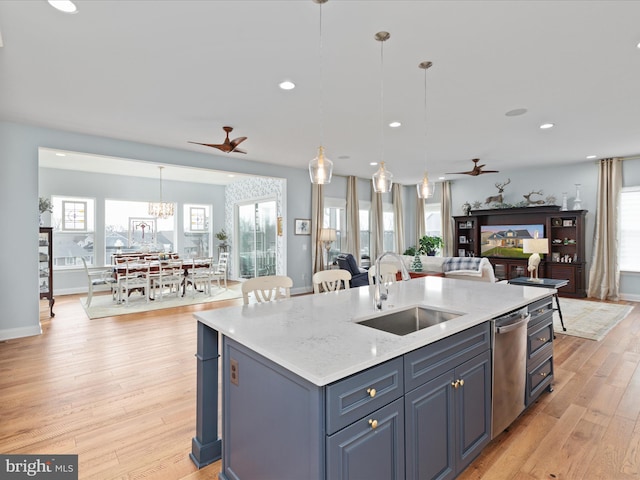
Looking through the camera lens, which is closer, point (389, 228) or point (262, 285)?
point (262, 285)

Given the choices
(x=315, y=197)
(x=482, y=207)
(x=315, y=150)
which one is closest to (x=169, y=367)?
(x=315, y=150)

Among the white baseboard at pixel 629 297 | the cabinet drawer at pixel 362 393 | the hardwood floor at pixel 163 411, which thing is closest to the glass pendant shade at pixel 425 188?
the hardwood floor at pixel 163 411

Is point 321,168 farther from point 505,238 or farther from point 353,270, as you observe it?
point 505,238

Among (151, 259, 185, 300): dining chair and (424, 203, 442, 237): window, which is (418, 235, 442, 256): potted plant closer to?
(424, 203, 442, 237): window

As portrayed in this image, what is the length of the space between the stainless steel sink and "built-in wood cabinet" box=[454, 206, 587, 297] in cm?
653

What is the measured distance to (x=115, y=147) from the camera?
206 inches

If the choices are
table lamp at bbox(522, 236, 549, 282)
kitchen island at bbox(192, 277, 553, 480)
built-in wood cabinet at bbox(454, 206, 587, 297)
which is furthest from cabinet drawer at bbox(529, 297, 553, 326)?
built-in wood cabinet at bbox(454, 206, 587, 297)

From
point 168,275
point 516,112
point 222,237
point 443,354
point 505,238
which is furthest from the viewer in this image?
point 222,237

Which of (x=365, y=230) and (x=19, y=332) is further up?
(x=365, y=230)

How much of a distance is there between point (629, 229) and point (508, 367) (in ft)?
22.5

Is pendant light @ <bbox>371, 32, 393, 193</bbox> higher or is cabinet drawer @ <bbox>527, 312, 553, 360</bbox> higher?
pendant light @ <bbox>371, 32, 393, 193</bbox>

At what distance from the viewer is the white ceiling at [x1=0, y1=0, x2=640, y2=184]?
2.27m

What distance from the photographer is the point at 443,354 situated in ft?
5.56

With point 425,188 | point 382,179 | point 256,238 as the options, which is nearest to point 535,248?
point 425,188
